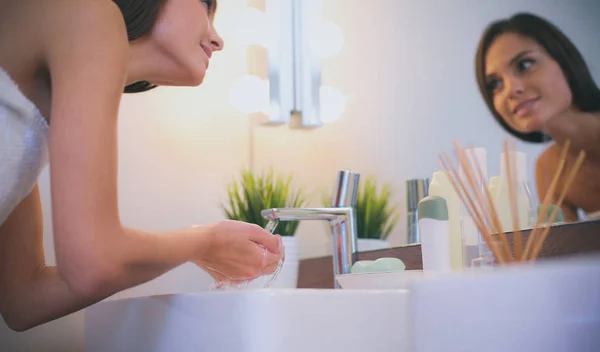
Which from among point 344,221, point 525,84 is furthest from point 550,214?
point 344,221

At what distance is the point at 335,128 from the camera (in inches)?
51.8

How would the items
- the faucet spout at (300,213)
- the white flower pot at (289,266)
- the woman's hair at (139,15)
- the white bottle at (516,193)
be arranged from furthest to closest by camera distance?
the white flower pot at (289,266) < the faucet spout at (300,213) < the white bottle at (516,193) < the woman's hair at (139,15)

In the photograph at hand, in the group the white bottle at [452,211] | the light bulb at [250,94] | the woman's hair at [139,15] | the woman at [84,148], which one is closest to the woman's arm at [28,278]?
the woman at [84,148]

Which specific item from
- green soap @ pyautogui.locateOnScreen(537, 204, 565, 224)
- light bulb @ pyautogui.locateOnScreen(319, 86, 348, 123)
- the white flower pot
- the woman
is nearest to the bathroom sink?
the woman

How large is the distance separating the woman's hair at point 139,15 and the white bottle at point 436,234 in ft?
1.35

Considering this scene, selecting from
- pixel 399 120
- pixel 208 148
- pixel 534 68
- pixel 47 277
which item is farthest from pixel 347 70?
pixel 47 277

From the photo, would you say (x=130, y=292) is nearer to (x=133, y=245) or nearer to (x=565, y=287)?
(x=133, y=245)

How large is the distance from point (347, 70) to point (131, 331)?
0.77 meters

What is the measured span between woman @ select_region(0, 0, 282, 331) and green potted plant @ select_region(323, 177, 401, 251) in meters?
0.40

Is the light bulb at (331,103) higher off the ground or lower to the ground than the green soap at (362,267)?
higher

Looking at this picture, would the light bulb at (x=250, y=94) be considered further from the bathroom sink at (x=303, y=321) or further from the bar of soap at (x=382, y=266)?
the bathroom sink at (x=303, y=321)

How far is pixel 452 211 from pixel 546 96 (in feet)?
0.64

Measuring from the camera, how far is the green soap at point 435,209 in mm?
811

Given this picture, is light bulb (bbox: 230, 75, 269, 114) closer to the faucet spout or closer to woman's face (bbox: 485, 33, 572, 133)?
the faucet spout
